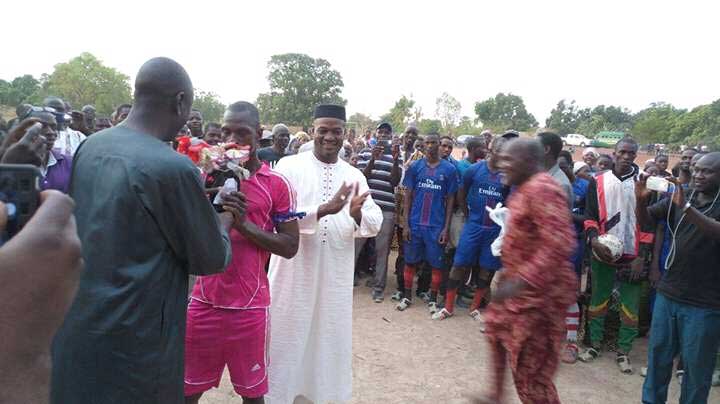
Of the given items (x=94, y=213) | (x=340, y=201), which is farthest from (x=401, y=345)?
(x=94, y=213)

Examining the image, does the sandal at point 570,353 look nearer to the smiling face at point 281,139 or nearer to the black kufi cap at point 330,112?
the black kufi cap at point 330,112

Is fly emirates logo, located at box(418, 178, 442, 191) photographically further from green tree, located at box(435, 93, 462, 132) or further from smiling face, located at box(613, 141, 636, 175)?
green tree, located at box(435, 93, 462, 132)

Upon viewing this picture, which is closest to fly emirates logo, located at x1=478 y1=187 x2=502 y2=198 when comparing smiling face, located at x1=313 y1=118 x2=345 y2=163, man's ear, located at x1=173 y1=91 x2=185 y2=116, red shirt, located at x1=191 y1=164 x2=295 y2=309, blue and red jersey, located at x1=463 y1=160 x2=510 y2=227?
blue and red jersey, located at x1=463 y1=160 x2=510 y2=227

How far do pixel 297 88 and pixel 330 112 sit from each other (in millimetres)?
57703

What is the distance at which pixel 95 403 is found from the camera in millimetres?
1606

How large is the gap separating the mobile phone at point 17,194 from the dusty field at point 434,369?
307cm

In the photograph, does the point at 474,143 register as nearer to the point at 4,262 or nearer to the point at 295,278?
the point at 295,278

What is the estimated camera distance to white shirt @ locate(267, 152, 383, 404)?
10.4 feet

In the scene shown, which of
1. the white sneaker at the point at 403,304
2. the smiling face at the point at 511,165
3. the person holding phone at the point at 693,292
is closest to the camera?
the smiling face at the point at 511,165

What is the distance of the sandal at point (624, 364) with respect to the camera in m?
4.48

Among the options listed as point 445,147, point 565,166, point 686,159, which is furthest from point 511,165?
point 686,159

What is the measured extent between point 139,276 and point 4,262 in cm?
81

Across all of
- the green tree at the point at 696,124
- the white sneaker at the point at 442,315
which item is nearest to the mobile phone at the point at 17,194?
the white sneaker at the point at 442,315

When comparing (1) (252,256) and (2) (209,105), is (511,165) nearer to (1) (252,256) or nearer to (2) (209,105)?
(1) (252,256)
